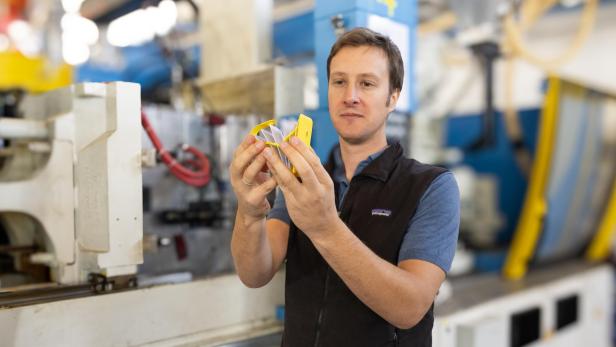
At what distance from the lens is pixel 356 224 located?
966 millimetres

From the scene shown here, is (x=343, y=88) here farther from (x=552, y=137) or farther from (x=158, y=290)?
(x=552, y=137)

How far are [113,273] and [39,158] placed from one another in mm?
444

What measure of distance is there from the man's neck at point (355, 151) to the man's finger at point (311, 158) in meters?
0.26

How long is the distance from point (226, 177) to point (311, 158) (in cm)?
99

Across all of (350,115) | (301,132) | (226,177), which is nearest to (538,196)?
(226,177)

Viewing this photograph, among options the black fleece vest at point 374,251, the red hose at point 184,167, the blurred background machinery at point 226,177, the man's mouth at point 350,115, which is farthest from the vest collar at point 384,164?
the red hose at point 184,167

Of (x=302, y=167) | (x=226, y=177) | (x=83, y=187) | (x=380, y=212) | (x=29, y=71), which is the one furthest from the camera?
(x=29, y=71)

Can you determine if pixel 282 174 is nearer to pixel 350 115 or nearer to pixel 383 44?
pixel 350 115

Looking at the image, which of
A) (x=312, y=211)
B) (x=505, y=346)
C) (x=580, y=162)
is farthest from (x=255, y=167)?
(x=580, y=162)

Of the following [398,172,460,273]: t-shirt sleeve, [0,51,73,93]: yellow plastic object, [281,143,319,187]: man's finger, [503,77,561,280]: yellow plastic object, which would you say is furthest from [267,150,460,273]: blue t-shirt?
[0,51,73,93]: yellow plastic object

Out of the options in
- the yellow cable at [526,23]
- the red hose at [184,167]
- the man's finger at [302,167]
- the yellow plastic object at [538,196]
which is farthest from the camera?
the yellow cable at [526,23]

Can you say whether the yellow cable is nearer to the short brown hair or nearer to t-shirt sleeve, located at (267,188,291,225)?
the short brown hair

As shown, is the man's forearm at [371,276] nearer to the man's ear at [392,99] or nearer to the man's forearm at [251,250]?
the man's forearm at [251,250]

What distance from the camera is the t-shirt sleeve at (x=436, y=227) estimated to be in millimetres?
879
